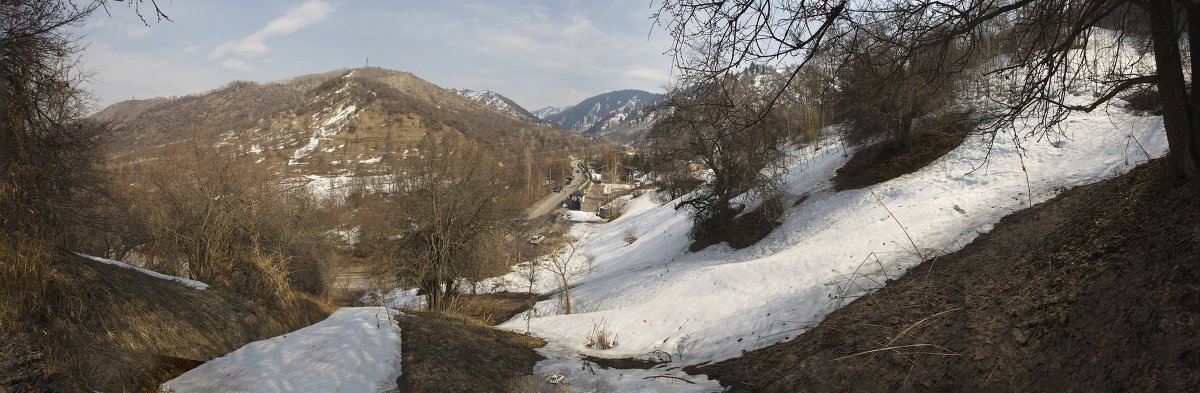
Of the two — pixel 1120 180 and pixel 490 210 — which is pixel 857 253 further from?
pixel 490 210

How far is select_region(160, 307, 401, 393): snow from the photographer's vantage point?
17.8 ft

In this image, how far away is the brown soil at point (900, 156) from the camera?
1712cm

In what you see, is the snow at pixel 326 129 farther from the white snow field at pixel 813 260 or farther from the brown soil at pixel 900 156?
the brown soil at pixel 900 156

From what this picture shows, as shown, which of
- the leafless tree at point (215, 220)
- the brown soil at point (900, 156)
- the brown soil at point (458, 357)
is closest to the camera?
the brown soil at point (458, 357)

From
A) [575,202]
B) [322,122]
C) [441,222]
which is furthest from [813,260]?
[322,122]

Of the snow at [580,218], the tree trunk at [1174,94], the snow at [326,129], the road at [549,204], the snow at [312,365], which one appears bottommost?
the snow at [580,218]

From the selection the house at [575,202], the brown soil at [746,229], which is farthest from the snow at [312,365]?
the house at [575,202]

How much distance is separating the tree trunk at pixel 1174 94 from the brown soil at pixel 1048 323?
0.26 m

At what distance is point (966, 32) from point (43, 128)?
1018cm

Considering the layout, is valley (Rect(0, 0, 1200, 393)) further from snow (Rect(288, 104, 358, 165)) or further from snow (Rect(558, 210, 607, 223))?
snow (Rect(288, 104, 358, 165))

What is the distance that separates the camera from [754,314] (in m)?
8.39

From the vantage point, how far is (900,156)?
18078 mm

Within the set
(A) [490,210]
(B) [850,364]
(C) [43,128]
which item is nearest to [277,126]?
(A) [490,210]

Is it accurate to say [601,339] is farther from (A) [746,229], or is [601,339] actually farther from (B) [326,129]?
(B) [326,129]
